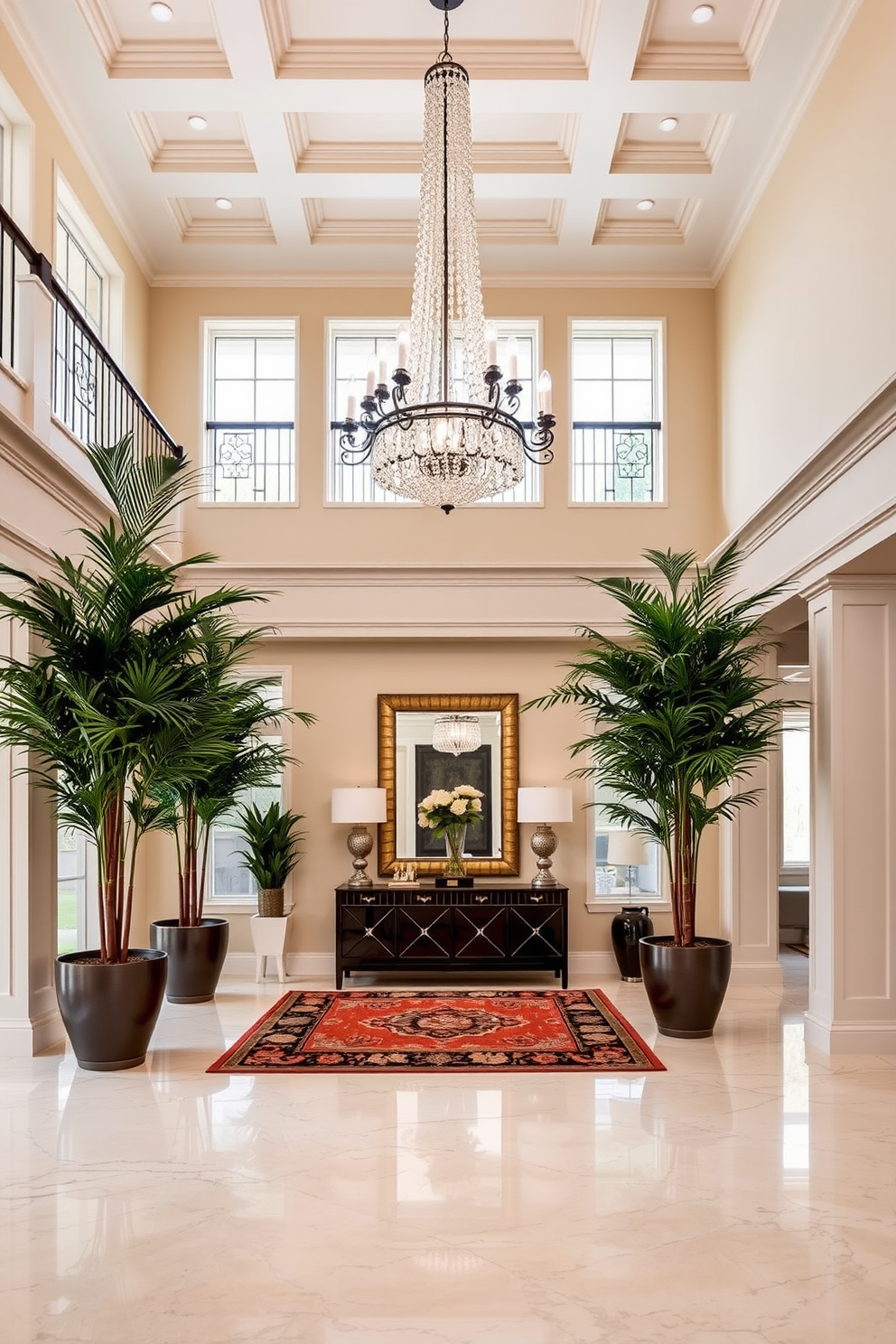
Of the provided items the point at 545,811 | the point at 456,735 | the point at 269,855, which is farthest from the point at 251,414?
the point at 545,811

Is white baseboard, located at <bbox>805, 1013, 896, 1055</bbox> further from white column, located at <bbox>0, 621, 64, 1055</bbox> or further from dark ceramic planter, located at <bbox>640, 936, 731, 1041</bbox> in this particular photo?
white column, located at <bbox>0, 621, 64, 1055</bbox>

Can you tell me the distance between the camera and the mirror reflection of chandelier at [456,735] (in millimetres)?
9367

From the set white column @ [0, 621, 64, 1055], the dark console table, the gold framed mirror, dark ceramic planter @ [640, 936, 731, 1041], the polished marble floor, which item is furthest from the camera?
the gold framed mirror

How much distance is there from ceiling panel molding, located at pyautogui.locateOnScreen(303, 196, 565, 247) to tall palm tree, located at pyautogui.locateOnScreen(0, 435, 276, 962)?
3.85m

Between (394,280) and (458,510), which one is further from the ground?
(394,280)

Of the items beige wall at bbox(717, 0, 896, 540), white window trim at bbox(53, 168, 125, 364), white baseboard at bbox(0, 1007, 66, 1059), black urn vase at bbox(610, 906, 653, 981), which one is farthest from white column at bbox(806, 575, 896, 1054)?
white window trim at bbox(53, 168, 125, 364)

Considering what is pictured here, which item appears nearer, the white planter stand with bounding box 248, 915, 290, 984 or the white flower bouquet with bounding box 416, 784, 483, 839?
the white planter stand with bounding box 248, 915, 290, 984

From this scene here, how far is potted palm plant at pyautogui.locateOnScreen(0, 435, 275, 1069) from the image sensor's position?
5.75m

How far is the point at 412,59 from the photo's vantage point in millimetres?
7066

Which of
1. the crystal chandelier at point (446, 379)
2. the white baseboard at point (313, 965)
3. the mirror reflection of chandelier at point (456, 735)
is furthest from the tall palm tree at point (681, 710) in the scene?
the white baseboard at point (313, 965)

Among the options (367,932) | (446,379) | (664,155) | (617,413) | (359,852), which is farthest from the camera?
(617,413)

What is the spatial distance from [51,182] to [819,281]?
188 inches

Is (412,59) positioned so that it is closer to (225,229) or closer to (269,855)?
(225,229)

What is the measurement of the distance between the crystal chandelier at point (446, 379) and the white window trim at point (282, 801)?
12.4ft
